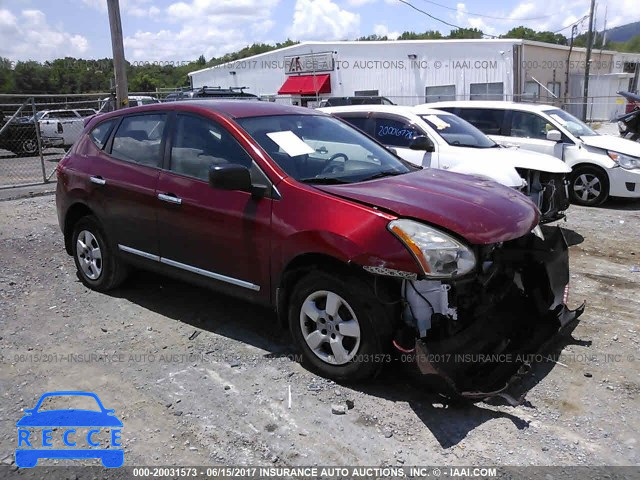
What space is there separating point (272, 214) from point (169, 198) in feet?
3.48

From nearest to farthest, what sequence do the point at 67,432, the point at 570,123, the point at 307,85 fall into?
the point at 67,432 → the point at 570,123 → the point at 307,85

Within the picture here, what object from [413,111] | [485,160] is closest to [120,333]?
[485,160]

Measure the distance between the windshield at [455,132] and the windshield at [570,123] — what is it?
2285mm

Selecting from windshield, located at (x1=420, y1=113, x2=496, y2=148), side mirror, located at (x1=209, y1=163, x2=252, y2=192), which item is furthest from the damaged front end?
windshield, located at (x1=420, y1=113, x2=496, y2=148)

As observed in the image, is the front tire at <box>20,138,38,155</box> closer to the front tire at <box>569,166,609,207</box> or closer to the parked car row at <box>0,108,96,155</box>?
the parked car row at <box>0,108,96,155</box>

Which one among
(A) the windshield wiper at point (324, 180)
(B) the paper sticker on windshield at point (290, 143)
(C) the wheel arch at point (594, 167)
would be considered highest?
(B) the paper sticker on windshield at point (290, 143)

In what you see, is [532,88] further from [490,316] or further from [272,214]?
[272,214]

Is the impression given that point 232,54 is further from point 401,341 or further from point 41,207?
point 401,341

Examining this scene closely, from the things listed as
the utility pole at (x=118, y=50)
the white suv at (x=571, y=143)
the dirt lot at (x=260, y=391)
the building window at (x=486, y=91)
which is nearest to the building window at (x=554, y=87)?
the building window at (x=486, y=91)

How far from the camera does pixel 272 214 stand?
379cm

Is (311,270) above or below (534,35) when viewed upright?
below

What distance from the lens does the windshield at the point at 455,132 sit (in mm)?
8016

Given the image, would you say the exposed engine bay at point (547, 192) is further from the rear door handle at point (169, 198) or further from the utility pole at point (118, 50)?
the utility pole at point (118, 50)

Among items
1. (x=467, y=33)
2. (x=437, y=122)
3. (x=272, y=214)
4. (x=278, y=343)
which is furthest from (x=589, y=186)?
(x=467, y=33)
